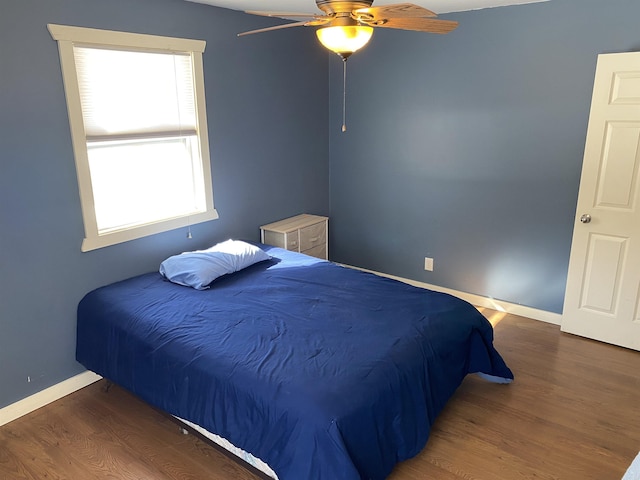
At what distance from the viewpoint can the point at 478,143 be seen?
3736mm

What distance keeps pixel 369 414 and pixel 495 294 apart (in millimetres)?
2324

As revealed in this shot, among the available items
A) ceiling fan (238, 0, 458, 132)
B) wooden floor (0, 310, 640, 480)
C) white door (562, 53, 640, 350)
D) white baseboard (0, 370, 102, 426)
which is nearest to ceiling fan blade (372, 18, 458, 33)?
ceiling fan (238, 0, 458, 132)

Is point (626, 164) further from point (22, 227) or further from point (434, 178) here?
point (22, 227)

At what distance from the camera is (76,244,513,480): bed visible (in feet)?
6.32

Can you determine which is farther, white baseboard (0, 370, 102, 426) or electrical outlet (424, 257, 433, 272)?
electrical outlet (424, 257, 433, 272)

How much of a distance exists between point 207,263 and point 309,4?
1828mm

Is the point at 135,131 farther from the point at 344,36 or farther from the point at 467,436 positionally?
the point at 467,436

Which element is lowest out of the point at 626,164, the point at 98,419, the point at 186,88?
the point at 98,419

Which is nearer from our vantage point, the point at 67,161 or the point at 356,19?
the point at 356,19

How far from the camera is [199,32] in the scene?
10.7 feet

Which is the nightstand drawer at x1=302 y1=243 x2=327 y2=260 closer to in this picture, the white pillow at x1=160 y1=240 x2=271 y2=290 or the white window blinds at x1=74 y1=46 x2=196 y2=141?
the white pillow at x1=160 y1=240 x2=271 y2=290

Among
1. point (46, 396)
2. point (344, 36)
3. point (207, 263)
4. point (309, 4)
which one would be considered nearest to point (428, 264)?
point (207, 263)

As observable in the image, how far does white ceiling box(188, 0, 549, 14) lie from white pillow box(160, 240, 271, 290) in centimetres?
162

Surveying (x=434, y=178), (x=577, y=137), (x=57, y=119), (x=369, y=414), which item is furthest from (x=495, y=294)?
(x=57, y=119)
